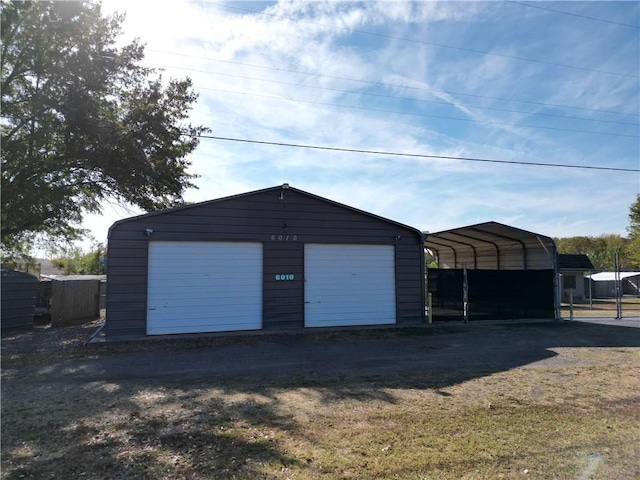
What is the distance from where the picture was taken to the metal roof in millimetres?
15117

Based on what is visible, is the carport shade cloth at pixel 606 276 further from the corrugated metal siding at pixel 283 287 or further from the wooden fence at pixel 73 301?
the wooden fence at pixel 73 301

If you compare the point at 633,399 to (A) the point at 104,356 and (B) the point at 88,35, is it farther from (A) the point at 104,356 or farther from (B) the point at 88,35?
(B) the point at 88,35

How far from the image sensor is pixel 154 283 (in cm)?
1140

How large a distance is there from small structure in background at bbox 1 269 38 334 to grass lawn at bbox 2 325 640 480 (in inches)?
260

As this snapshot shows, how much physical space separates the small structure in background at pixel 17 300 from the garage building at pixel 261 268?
4.16 metres

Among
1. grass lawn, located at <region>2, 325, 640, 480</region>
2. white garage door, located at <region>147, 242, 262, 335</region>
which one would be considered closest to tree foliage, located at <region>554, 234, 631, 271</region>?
white garage door, located at <region>147, 242, 262, 335</region>

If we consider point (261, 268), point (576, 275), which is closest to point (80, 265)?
point (261, 268)

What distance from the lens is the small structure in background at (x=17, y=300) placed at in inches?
500

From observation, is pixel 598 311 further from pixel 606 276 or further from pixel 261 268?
pixel 606 276

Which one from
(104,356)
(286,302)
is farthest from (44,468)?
(286,302)

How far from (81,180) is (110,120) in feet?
9.91

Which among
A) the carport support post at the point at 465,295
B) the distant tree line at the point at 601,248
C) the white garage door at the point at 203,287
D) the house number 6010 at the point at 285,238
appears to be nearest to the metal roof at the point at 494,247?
the carport support post at the point at 465,295

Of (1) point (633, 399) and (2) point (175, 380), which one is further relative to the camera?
(2) point (175, 380)

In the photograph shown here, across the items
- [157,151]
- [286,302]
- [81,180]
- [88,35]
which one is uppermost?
[88,35]
